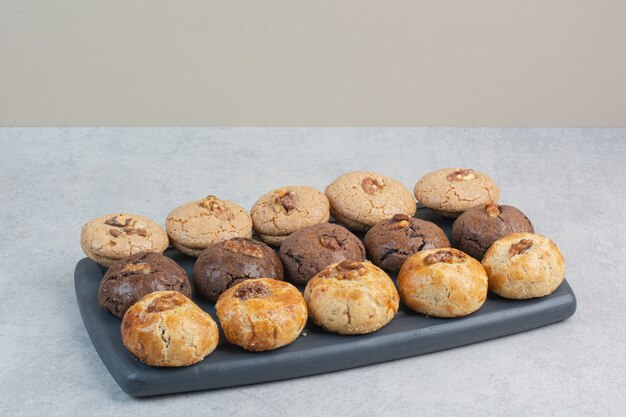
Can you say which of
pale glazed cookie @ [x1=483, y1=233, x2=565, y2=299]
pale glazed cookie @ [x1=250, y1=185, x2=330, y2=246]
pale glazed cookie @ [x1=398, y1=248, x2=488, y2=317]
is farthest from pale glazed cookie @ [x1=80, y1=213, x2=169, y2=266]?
pale glazed cookie @ [x1=483, y1=233, x2=565, y2=299]

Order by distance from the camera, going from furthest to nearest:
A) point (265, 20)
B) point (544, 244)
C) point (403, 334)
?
point (265, 20), point (544, 244), point (403, 334)

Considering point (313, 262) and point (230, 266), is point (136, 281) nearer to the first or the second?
point (230, 266)

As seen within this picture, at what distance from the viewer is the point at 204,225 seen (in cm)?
389

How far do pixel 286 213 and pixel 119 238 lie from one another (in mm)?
677

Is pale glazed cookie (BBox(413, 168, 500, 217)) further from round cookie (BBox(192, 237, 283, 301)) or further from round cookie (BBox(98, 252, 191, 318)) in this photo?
round cookie (BBox(98, 252, 191, 318))

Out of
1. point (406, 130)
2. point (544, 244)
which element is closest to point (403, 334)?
point (544, 244)

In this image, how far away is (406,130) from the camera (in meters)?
5.75

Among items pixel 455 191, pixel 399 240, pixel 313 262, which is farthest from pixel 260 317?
pixel 455 191

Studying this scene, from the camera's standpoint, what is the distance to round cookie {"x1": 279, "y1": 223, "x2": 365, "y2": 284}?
3682mm

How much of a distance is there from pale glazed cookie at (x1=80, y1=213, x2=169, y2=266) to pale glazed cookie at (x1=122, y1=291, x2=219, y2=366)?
0.54 metres

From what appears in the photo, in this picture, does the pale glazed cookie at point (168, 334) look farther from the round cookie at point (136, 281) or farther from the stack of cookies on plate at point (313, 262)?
Result: the round cookie at point (136, 281)

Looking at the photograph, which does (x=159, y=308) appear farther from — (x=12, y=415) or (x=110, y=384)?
(x=12, y=415)

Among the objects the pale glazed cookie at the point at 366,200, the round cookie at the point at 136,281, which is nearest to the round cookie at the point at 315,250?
the pale glazed cookie at the point at 366,200

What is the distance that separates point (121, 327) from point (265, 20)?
2.80m
